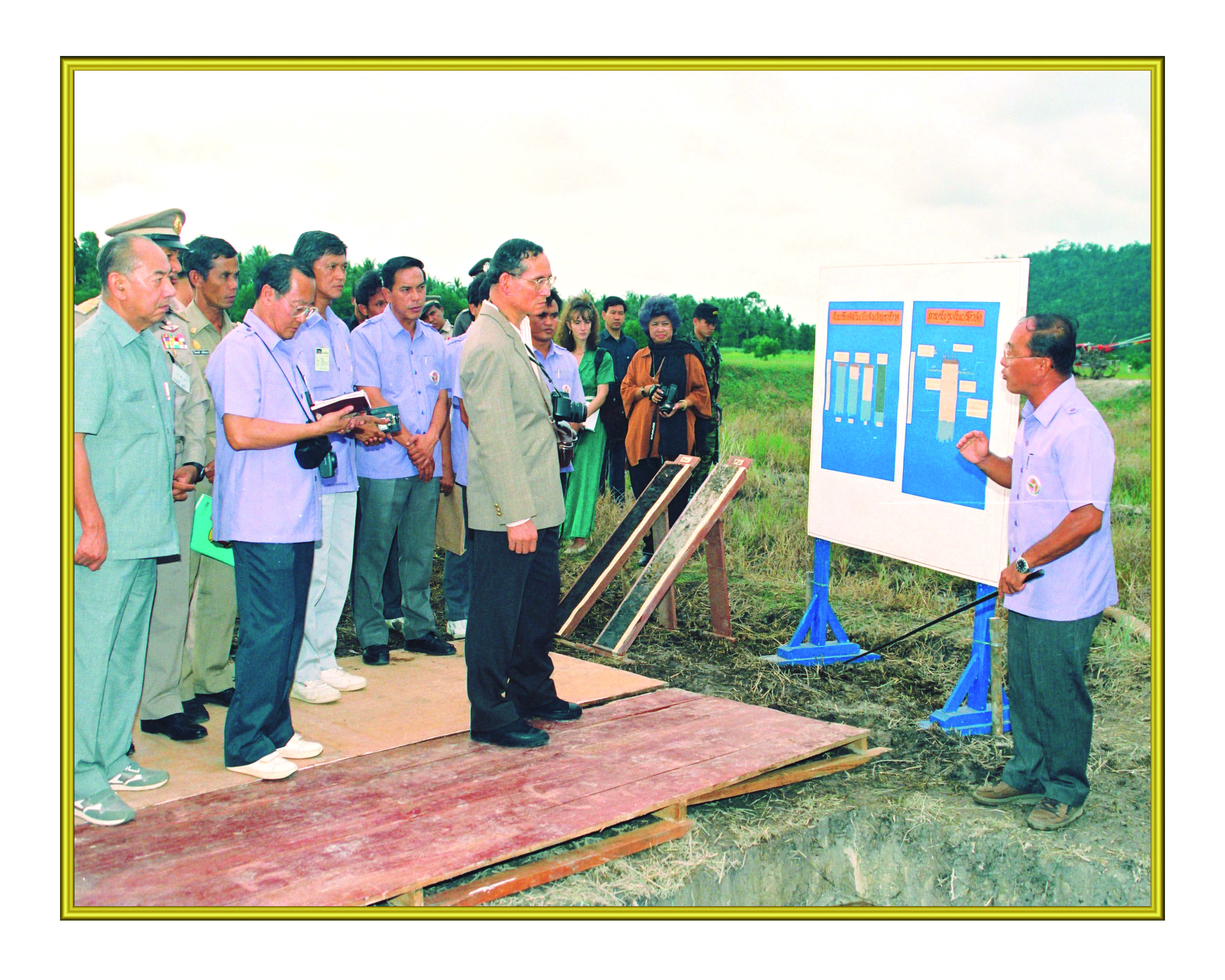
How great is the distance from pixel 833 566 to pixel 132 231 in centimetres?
498

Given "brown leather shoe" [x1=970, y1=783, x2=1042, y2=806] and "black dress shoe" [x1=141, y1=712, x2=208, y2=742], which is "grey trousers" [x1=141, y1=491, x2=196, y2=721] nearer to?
"black dress shoe" [x1=141, y1=712, x2=208, y2=742]

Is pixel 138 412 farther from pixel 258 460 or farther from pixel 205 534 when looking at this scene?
pixel 205 534

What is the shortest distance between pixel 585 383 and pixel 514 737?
12.7 feet

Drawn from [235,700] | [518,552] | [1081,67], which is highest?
[1081,67]

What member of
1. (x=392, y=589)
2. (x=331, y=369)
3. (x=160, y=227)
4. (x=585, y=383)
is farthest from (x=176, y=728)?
(x=585, y=383)

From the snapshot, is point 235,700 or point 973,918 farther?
point 235,700

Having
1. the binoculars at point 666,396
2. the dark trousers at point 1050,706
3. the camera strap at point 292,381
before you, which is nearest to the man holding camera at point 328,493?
the camera strap at point 292,381

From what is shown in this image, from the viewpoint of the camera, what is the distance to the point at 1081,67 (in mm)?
3576

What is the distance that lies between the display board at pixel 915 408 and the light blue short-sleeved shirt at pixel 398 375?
1.90 m

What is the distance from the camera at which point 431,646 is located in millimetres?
5195

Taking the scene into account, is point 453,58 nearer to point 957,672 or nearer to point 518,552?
point 518,552

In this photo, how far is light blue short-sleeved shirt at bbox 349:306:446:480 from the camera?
491cm

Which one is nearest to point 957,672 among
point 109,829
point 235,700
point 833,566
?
point 833,566

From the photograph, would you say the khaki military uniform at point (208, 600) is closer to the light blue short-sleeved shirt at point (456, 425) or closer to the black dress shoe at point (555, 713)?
the light blue short-sleeved shirt at point (456, 425)
